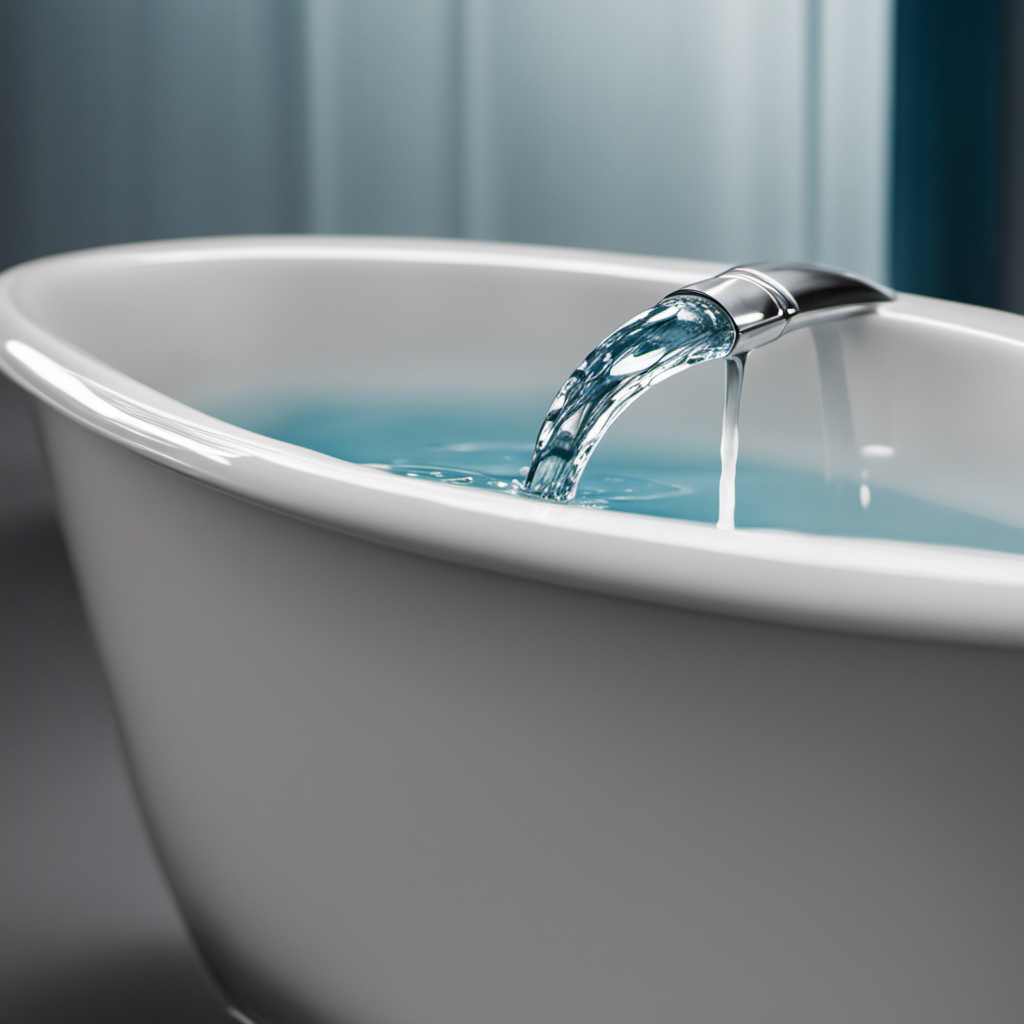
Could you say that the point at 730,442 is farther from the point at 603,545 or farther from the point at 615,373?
the point at 603,545

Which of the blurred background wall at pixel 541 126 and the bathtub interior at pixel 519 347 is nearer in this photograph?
the bathtub interior at pixel 519 347

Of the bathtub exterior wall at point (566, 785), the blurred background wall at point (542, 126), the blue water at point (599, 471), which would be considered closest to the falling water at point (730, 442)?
the blue water at point (599, 471)

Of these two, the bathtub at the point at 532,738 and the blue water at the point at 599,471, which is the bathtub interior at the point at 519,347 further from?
the bathtub at the point at 532,738

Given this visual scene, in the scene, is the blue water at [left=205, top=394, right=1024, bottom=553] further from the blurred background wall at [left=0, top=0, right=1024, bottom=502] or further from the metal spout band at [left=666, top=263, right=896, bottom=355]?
the blurred background wall at [left=0, top=0, right=1024, bottom=502]

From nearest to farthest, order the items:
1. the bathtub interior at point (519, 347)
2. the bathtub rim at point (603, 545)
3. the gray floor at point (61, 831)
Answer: the bathtub rim at point (603, 545)
the gray floor at point (61, 831)
the bathtub interior at point (519, 347)

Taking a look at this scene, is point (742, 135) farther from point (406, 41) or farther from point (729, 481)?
point (729, 481)

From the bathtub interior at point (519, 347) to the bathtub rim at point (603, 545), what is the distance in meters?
0.30

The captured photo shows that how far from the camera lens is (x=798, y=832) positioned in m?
0.35

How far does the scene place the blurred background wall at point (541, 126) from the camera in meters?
1.61

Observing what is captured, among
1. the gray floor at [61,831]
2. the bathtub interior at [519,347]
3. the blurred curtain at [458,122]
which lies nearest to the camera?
the gray floor at [61,831]

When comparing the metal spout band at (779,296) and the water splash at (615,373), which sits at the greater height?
the metal spout band at (779,296)

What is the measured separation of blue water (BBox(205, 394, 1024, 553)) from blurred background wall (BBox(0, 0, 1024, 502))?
784 millimetres

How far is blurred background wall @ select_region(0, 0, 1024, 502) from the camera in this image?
1.61 metres

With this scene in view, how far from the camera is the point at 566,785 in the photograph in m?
0.39
